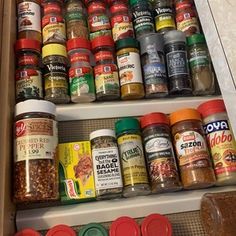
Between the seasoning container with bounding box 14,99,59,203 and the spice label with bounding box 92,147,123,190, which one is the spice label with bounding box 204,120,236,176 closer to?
the spice label with bounding box 92,147,123,190

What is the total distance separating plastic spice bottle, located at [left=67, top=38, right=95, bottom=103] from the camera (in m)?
0.90

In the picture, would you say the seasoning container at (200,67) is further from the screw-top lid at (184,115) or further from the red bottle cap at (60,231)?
the red bottle cap at (60,231)

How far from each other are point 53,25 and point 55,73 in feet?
0.50

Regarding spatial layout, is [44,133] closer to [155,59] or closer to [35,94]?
[35,94]

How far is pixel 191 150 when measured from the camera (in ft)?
2.73

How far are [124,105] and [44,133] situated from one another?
0.24 metres

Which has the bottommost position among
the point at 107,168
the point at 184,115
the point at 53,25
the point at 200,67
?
the point at 107,168

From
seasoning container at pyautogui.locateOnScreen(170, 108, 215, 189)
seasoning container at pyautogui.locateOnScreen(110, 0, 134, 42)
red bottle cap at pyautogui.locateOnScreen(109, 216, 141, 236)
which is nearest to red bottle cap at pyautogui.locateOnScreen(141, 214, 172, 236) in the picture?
red bottle cap at pyautogui.locateOnScreen(109, 216, 141, 236)

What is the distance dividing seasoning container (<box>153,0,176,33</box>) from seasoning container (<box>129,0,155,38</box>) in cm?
2

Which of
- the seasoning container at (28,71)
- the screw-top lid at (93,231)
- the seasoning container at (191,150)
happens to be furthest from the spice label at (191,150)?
the seasoning container at (28,71)

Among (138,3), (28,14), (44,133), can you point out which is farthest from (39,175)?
(138,3)

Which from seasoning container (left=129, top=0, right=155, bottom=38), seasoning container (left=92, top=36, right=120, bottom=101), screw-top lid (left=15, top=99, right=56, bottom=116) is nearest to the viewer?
screw-top lid (left=15, top=99, right=56, bottom=116)

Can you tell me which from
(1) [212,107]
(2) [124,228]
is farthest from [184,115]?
(2) [124,228]

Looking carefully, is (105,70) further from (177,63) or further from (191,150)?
(191,150)
